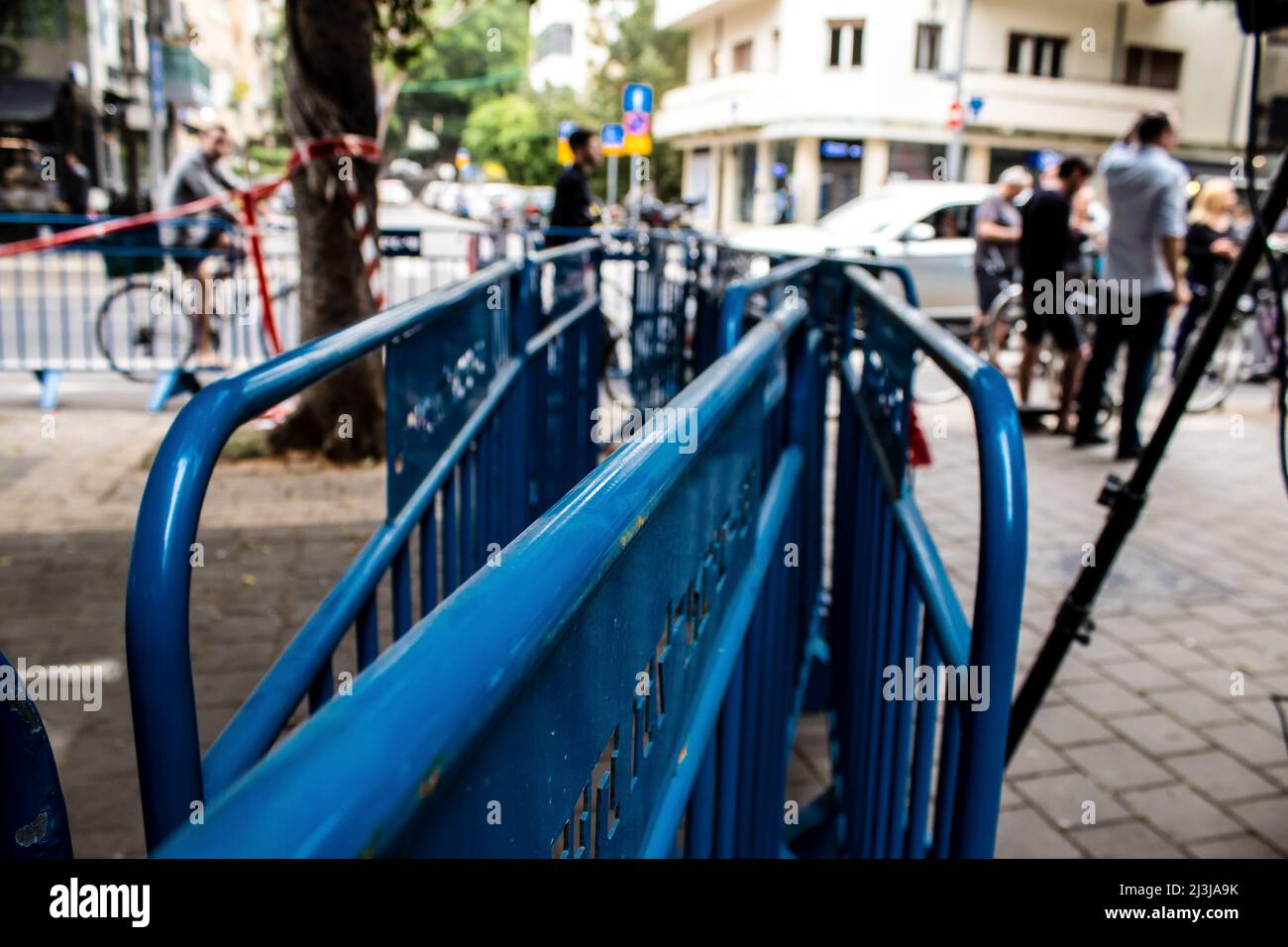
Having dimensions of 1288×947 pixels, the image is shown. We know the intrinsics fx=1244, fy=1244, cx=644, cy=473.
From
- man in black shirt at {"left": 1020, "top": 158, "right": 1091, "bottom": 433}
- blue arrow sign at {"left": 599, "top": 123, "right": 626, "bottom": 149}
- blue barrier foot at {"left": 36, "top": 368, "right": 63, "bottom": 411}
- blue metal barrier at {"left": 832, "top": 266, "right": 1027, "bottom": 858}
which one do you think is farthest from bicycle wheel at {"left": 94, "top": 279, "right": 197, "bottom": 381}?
blue arrow sign at {"left": 599, "top": 123, "right": 626, "bottom": 149}

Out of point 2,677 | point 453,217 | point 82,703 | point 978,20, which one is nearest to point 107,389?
point 82,703

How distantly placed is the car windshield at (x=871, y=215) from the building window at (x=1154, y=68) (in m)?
19.6

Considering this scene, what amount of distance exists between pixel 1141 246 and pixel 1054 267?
85 cm

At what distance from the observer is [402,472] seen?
2793 millimetres

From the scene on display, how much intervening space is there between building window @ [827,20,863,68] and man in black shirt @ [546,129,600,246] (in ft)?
30.8

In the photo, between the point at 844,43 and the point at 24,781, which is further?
the point at 844,43

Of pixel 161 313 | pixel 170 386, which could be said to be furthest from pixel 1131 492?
pixel 161 313

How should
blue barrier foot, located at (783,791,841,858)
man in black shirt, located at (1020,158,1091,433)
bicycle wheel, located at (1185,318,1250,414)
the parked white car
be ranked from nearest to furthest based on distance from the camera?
blue barrier foot, located at (783,791,841,858) < man in black shirt, located at (1020,158,1091,433) < bicycle wheel, located at (1185,318,1250,414) < the parked white car

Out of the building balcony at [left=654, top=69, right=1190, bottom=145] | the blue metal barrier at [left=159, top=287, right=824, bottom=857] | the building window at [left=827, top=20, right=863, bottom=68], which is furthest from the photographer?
the building balcony at [left=654, top=69, right=1190, bottom=145]

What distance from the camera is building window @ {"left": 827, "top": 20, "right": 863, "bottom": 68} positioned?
17.9 meters
